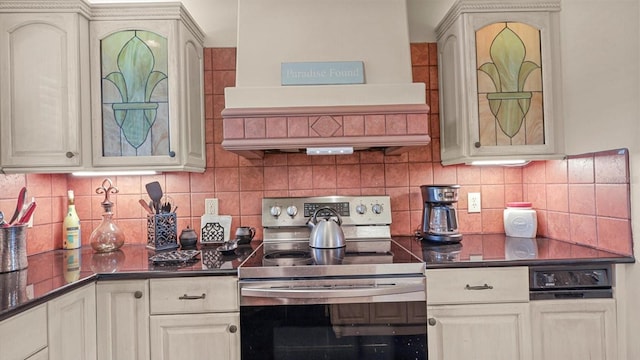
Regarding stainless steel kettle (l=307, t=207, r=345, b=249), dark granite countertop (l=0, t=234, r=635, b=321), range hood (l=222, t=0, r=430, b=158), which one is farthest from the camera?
stainless steel kettle (l=307, t=207, r=345, b=249)

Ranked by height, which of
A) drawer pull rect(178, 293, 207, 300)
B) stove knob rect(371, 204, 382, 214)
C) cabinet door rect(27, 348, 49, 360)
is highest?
stove knob rect(371, 204, 382, 214)

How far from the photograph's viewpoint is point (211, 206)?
7.12 ft

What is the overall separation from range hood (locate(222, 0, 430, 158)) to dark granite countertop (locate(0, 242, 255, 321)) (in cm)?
54

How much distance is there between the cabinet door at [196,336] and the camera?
148cm

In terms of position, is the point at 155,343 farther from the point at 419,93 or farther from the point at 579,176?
the point at 579,176

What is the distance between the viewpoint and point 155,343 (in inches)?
58.1

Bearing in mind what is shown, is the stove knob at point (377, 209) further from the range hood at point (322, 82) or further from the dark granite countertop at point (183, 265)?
the range hood at point (322, 82)

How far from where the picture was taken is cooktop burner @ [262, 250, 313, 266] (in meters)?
1.56

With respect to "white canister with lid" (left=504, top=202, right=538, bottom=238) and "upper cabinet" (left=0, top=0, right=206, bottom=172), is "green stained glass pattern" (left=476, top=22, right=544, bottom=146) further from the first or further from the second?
"upper cabinet" (left=0, top=0, right=206, bottom=172)


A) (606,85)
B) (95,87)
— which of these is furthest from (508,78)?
(95,87)

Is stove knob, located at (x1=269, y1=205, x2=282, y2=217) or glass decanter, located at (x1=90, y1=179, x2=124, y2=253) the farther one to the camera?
stove knob, located at (x1=269, y1=205, x2=282, y2=217)

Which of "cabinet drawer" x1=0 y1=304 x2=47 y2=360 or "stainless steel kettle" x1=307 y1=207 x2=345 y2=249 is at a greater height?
"stainless steel kettle" x1=307 y1=207 x2=345 y2=249

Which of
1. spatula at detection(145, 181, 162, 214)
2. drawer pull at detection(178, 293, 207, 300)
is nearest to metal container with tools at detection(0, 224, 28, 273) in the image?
spatula at detection(145, 181, 162, 214)

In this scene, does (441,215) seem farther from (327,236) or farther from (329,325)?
(329,325)
